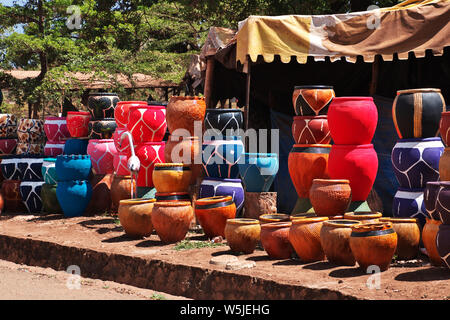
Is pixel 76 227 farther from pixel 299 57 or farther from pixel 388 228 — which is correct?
pixel 388 228

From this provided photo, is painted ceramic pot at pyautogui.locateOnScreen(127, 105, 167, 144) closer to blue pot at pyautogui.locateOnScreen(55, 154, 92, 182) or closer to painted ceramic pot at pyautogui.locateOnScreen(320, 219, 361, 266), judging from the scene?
blue pot at pyautogui.locateOnScreen(55, 154, 92, 182)

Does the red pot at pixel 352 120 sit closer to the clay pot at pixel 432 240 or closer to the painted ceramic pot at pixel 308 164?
the painted ceramic pot at pixel 308 164

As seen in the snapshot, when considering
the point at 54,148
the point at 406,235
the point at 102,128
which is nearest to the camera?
the point at 406,235

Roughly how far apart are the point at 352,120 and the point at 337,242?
1522mm

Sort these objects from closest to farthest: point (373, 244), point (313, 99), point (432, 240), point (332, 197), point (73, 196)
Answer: point (373, 244)
point (432, 240)
point (332, 197)
point (313, 99)
point (73, 196)

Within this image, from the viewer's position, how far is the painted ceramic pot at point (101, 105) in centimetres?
953

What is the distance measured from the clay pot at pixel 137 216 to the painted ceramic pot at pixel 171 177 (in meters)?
0.23

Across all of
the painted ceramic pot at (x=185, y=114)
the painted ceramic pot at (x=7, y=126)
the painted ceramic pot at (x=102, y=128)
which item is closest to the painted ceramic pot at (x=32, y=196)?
the painted ceramic pot at (x=102, y=128)

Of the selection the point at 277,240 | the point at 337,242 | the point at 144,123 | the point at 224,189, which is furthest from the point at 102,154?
the point at 337,242

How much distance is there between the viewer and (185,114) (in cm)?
741

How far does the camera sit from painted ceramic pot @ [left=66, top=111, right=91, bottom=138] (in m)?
9.60

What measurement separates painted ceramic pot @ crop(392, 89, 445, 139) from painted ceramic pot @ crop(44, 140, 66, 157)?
606 centimetres

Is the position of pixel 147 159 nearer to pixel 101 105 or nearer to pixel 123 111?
pixel 123 111

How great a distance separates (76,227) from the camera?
26.1 feet
